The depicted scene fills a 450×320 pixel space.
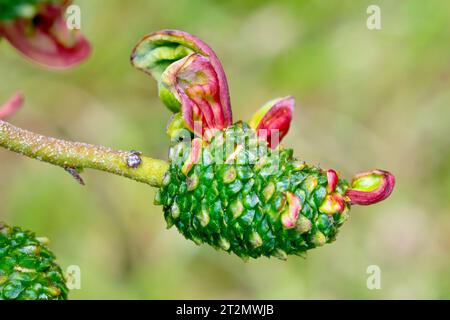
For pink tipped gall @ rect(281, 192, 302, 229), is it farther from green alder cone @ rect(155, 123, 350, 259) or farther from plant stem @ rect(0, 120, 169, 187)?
plant stem @ rect(0, 120, 169, 187)

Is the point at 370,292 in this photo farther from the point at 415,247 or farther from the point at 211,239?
the point at 211,239

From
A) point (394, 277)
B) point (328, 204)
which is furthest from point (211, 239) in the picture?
point (394, 277)

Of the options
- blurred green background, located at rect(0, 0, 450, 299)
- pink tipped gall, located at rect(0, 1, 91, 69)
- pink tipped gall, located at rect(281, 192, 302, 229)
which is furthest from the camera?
blurred green background, located at rect(0, 0, 450, 299)

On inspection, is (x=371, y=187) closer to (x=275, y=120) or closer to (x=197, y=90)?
(x=275, y=120)

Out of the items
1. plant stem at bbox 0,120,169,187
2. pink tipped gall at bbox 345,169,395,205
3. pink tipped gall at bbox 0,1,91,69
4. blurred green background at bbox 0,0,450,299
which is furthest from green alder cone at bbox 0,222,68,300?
blurred green background at bbox 0,0,450,299

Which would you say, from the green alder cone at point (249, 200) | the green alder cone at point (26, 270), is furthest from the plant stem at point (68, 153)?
the green alder cone at point (26, 270)

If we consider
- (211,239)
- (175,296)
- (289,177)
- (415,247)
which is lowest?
(211,239)
